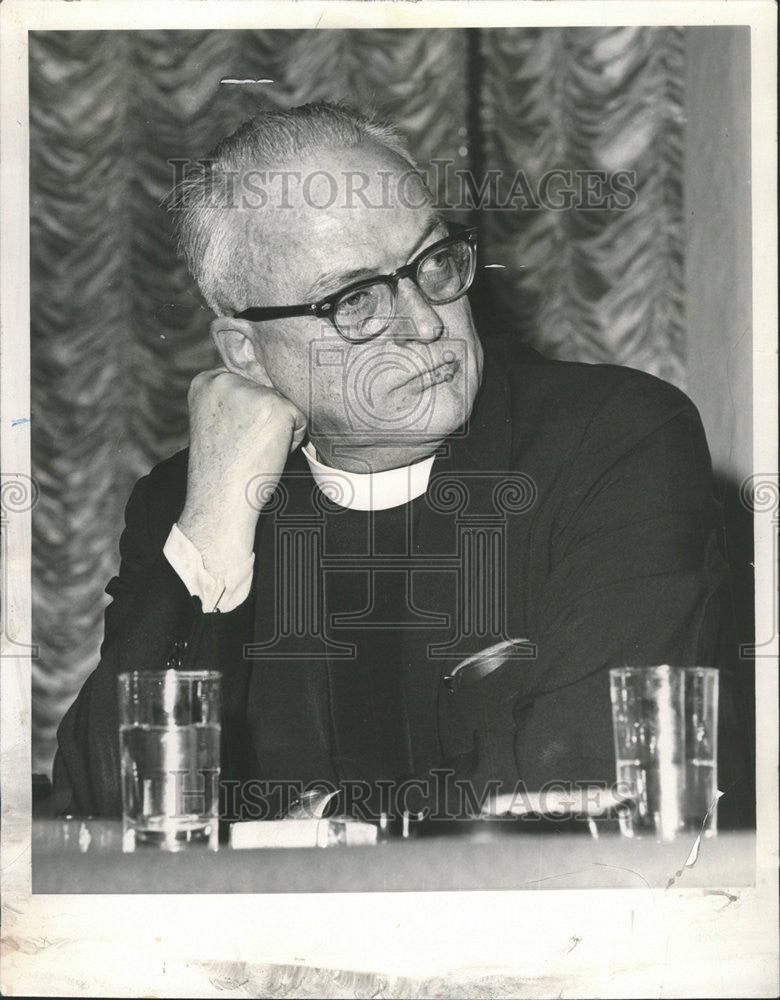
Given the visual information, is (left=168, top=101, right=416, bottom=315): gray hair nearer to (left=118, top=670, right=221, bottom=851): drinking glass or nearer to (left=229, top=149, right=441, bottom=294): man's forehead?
(left=229, top=149, right=441, bottom=294): man's forehead

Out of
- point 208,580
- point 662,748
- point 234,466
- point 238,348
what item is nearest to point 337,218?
point 238,348

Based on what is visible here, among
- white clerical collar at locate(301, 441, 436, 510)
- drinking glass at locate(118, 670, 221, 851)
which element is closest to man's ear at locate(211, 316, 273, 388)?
white clerical collar at locate(301, 441, 436, 510)

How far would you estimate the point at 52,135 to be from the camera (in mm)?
1441

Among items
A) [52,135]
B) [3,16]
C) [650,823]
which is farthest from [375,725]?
[3,16]

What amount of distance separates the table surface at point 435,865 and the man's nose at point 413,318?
22.0 inches

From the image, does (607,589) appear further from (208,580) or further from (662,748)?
(208,580)

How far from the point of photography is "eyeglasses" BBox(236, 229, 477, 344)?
1.36 meters

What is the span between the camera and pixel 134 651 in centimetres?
139

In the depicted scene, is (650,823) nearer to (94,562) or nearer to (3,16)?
(94,562)

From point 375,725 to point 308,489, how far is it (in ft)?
0.93

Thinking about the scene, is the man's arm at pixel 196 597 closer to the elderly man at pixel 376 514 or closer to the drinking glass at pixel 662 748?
the elderly man at pixel 376 514

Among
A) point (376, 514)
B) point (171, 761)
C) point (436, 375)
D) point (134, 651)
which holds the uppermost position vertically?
point (436, 375)

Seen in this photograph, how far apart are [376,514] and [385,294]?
0.84ft

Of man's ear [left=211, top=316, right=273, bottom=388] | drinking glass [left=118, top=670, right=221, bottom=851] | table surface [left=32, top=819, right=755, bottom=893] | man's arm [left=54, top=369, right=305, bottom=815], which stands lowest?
table surface [left=32, top=819, right=755, bottom=893]
